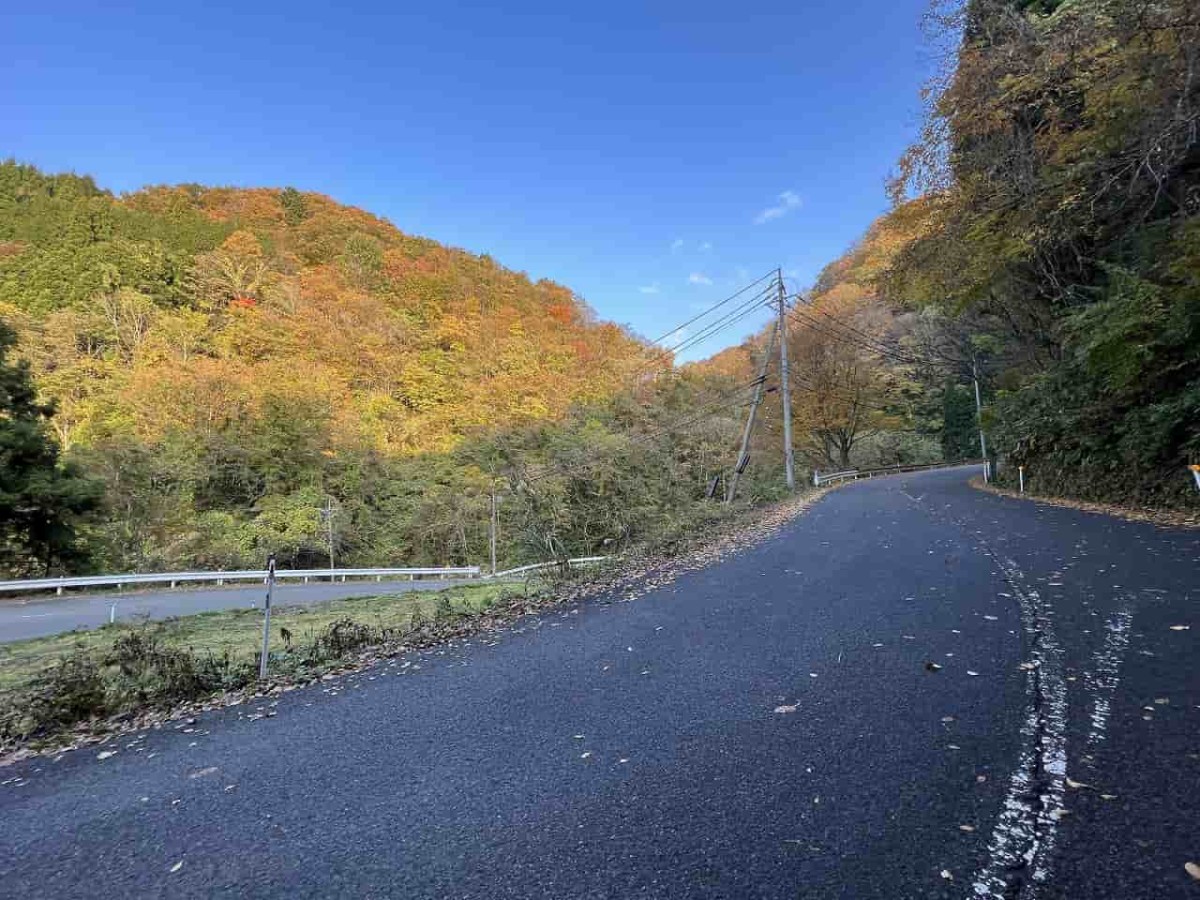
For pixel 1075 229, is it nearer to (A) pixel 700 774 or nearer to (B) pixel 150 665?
(A) pixel 700 774

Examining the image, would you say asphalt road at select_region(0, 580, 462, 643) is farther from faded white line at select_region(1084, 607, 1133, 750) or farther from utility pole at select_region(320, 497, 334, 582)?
faded white line at select_region(1084, 607, 1133, 750)

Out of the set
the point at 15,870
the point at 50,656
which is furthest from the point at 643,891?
the point at 50,656

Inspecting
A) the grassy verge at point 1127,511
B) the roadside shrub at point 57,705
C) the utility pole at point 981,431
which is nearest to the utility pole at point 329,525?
the roadside shrub at point 57,705

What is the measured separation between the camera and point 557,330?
44.3 meters

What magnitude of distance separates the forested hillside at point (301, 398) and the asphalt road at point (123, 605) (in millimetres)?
3618

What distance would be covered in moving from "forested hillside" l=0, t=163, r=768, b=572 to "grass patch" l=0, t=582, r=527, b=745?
10098mm

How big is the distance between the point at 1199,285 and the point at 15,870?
45.8ft

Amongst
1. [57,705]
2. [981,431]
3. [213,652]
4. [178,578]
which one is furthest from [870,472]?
[57,705]

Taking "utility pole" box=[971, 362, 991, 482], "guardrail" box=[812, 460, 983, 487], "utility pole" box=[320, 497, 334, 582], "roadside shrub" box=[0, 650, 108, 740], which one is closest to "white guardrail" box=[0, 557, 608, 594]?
"utility pole" box=[320, 497, 334, 582]

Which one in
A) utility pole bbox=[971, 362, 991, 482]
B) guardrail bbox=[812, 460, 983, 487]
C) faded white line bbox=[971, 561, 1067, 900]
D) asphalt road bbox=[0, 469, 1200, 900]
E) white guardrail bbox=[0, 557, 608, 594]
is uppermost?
utility pole bbox=[971, 362, 991, 482]

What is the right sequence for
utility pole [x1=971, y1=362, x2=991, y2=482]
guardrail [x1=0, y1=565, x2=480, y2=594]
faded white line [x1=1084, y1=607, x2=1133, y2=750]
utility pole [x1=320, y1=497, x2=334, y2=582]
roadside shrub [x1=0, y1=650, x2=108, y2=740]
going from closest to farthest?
faded white line [x1=1084, y1=607, x2=1133, y2=750], roadside shrub [x1=0, y1=650, x2=108, y2=740], guardrail [x1=0, y1=565, x2=480, y2=594], utility pole [x1=971, y1=362, x2=991, y2=482], utility pole [x1=320, y1=497, x2=334, y2=582]

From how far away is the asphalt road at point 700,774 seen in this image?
77.9 inches

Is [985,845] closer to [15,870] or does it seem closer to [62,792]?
[15,870]

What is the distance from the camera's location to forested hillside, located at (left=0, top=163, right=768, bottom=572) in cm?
2200
